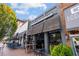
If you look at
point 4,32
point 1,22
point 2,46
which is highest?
point 1,22

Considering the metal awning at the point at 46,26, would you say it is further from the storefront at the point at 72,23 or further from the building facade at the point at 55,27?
the storefront at the point at 72,23

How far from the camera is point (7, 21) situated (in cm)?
243

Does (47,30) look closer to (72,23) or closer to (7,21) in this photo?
(72,23)

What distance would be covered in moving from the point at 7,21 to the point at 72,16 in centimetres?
101

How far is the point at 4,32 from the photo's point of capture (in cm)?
242

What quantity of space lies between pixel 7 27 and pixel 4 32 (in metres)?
0.09

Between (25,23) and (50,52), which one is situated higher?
(25,23)

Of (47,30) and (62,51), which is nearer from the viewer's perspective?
(62,51)

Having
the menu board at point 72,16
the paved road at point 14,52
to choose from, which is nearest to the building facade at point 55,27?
the menu board at point 72,16

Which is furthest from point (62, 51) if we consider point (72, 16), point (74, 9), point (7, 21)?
point (7, 21)

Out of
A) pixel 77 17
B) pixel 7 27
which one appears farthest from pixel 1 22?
pixel 77 17

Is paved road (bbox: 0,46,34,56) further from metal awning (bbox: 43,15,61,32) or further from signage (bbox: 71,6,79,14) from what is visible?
signage (bbox: 71,6,79,14)

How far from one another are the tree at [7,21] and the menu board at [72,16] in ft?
2.67

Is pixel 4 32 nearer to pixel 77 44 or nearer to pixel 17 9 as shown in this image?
pixel 17 9
